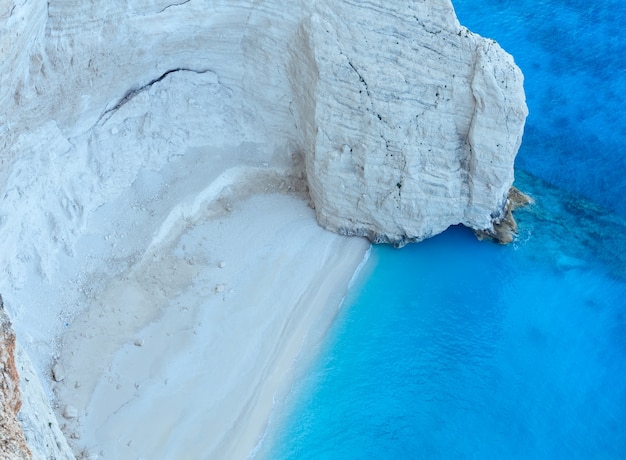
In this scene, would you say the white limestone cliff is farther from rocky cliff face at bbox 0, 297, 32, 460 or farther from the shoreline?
rocky cliff face at bbox 0, 297, 32, 460

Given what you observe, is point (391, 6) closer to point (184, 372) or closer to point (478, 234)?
point (478, 234)

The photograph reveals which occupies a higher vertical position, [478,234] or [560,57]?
[560,57]

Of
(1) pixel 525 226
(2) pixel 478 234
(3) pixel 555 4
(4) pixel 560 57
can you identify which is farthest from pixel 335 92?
(3) pixel 555 4

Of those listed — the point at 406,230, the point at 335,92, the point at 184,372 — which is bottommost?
the point at 184,372

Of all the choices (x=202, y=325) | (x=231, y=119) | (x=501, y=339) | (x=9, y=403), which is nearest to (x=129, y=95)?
(x=231, y=119)

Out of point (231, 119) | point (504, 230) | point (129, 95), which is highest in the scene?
point (129, 95)

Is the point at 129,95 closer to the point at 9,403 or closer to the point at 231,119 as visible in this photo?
the point at 231,119

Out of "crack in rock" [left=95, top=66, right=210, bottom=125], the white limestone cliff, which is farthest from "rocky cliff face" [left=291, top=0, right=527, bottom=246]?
"crack in rock" [left=95, top=66, right=210, bottom=125]
